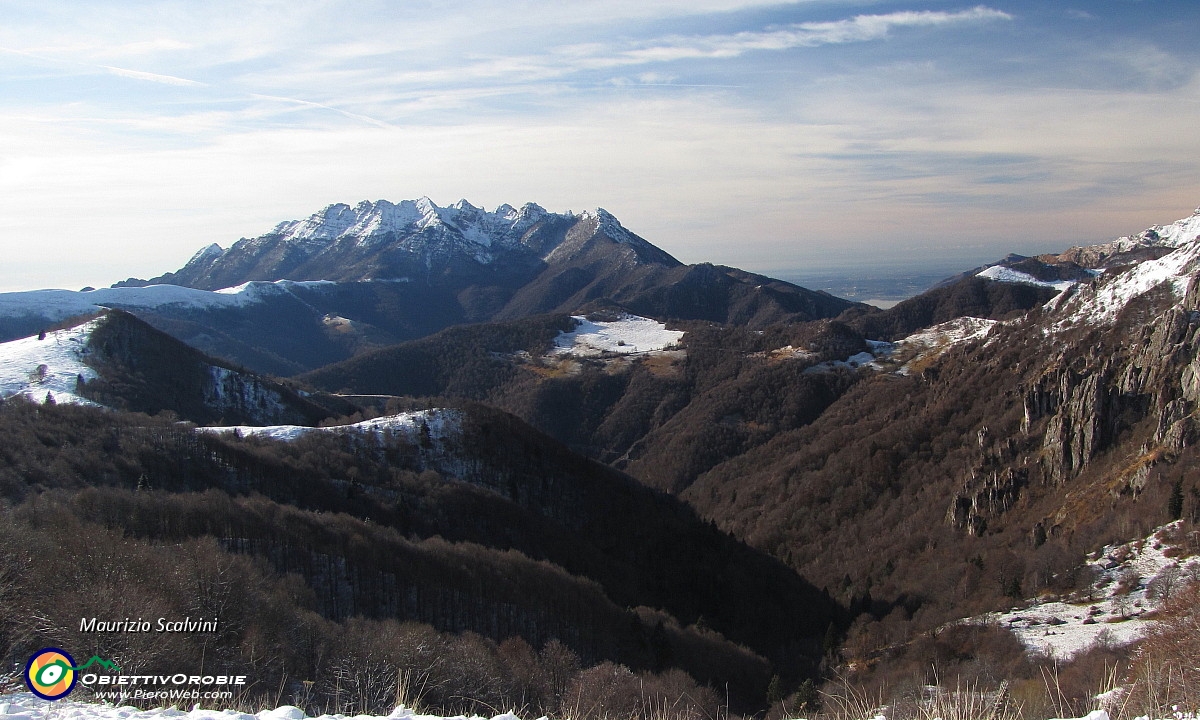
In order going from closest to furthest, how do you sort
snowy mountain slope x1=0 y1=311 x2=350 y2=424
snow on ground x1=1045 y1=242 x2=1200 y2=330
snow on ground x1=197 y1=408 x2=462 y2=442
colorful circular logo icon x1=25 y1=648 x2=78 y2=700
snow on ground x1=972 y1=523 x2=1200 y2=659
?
colorful circular logo icon x1=25 y1=648 x2=78 y2=700 → snow on ground x1=972 y1=523 x2=1200 y2=659 → snow on ground x1=197 y1=408 x2=462 y2=442 → snowy mountain slope x1=0 y1=311 x2=350 y2=424 → snow on ground x1=1045 y1=242 x2=1200 y2=330

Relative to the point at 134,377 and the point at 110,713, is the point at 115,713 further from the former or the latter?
the point at 134,377

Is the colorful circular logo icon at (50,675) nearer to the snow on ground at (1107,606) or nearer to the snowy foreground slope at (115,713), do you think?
the snowy foreground slope at (115,713)

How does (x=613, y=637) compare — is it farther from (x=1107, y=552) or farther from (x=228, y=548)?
(x=1107, y=552)

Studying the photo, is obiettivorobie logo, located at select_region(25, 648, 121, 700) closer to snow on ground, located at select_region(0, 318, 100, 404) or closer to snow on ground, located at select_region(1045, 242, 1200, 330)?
snow on ground, located at select_region(0, 318, 100, 404)

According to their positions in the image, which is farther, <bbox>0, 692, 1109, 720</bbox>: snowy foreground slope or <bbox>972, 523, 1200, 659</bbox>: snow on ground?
<bbox>972, 523, 1200, 659</bbox>: snow on ground

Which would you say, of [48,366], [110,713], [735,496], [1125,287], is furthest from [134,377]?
[1125,287]

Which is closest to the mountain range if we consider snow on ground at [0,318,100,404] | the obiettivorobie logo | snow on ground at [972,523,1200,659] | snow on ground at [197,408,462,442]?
snow on ground at [197,408,462,442]

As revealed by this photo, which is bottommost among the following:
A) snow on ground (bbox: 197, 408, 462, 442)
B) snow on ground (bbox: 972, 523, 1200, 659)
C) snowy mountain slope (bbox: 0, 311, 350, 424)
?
snow on ground (bbox: 972, 523, 1200, 659)
